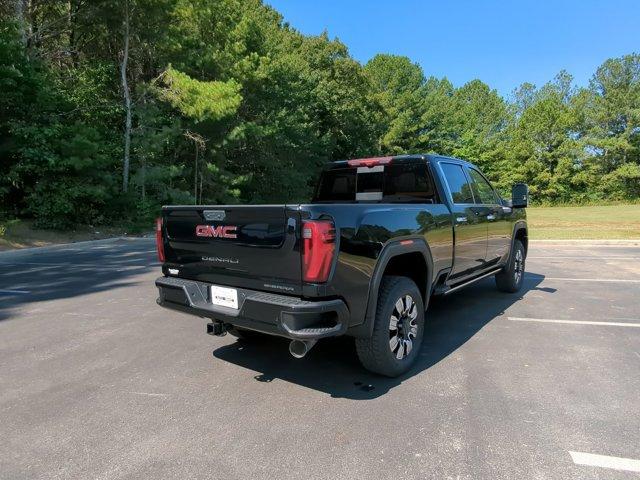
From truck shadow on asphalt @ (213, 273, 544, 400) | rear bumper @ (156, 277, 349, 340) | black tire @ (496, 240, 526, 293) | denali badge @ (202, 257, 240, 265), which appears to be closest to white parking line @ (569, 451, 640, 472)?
truck shadow on asphalt @ (213, 273, 544, 400)

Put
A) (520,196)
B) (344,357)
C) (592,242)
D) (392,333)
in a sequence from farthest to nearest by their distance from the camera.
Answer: (592,242)
(520,196)
(344,357)
(392,333)

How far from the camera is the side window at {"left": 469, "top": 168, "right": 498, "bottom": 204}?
5.72 m

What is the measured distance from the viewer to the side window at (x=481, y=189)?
5716 millimetres

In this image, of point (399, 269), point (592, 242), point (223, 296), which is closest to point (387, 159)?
point (399, 269)

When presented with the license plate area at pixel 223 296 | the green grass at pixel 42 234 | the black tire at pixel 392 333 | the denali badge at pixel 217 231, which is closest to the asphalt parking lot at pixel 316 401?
the black tire at pixel 392 333

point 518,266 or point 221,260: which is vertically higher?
point 221,260

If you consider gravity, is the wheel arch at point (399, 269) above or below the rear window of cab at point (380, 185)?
below

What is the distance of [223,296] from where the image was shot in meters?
3.55

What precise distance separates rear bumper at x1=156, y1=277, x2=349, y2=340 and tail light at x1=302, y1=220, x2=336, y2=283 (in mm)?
193

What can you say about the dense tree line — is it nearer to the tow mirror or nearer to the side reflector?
the side reflector

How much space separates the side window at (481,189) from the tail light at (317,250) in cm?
319

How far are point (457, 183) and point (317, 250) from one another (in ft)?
9.23

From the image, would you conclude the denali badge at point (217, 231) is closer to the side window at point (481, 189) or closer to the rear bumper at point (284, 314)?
the rear bumper at point (284, 314)

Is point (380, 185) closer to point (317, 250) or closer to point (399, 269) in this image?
point (399, 269)
